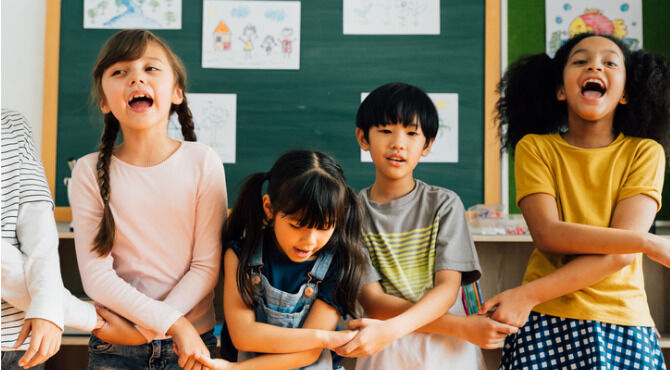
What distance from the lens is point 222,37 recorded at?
244 centimetres

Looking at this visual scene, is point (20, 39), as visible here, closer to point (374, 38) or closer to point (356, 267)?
point (374, 38)

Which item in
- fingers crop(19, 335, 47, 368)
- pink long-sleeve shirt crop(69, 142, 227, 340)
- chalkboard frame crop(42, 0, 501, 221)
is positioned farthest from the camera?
chalkboard frame crop(42, 0, 501, 221)

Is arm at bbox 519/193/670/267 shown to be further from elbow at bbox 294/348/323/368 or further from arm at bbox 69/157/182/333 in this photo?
arm at bbox 69/157/182/333

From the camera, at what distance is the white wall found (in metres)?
2.25

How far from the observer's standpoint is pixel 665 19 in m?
2.43

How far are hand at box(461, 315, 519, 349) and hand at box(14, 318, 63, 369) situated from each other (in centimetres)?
84

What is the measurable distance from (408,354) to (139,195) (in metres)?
0.71

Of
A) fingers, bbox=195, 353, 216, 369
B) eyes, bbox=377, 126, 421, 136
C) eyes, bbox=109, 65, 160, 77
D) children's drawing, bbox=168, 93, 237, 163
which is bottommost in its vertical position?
fingers, bbox=195, 353, 216, 369

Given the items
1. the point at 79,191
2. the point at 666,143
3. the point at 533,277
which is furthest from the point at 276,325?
the point at 666,143

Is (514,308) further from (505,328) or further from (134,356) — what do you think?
(134,356)

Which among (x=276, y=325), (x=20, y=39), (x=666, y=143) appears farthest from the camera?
(x=20, y=39)

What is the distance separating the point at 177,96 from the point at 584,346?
43.2 inches

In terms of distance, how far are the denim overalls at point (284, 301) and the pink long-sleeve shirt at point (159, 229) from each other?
109 mm

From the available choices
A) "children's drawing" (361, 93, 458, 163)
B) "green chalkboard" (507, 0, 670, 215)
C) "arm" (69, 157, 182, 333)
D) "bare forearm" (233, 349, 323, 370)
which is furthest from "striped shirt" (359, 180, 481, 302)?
"green chalkboard" (507, 0, 670, 215)
